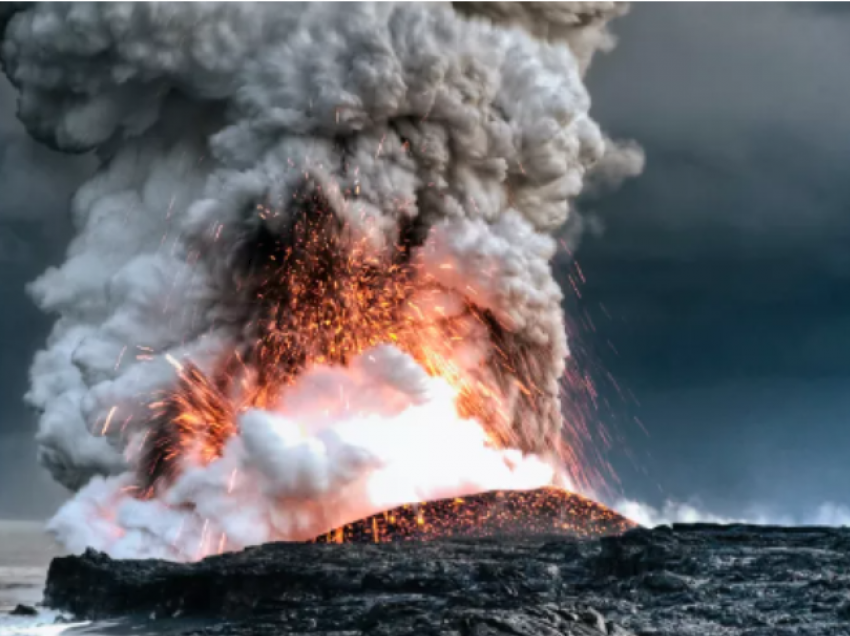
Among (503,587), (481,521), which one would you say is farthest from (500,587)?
(481,521)

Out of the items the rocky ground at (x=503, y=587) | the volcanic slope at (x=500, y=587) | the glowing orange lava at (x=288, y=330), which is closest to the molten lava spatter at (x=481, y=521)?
the volcanic slope at (x=500, y=587)

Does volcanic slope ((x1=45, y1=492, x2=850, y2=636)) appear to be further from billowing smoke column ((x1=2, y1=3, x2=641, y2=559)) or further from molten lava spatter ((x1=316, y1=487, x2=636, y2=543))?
billowing smoke column ((x1=2, y1=3, x2=641, y2=559))

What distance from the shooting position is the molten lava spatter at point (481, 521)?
2808 inches

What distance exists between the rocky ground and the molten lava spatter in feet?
5.15

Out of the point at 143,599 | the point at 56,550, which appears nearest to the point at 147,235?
the point at 56,550

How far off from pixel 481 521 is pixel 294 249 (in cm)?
2246

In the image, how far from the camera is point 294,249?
83750 millimetres

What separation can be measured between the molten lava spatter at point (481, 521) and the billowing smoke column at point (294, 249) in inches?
130

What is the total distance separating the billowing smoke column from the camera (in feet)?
260

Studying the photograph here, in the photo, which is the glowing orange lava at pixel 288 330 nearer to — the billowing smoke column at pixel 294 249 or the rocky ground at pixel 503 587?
the billowing smoke column at pixel 294 249

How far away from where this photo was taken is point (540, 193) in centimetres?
9231

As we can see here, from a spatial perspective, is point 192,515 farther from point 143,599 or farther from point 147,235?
point 147,235

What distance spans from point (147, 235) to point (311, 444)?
24119 millimetres

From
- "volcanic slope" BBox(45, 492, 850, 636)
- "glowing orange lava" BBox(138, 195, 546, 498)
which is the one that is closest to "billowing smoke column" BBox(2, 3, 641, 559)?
"glowing orange lava" BBox(138, 195, 546, 498)
